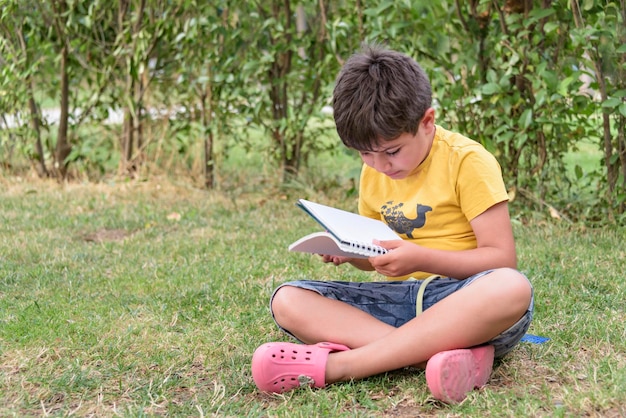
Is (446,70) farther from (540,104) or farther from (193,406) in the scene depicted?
(193,406)

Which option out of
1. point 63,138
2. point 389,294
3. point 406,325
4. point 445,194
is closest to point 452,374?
point 406,325

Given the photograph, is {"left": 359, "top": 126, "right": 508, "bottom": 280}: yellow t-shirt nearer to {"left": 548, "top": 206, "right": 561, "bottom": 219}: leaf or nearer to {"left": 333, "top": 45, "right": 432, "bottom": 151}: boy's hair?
{"left": 333, "top": 45, "right": 432, "bottom": 151}: boy's hair

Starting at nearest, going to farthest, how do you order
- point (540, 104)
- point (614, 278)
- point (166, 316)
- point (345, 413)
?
point (345, 413)
point (166, 316)
point (614, 278)
point (540, 104)

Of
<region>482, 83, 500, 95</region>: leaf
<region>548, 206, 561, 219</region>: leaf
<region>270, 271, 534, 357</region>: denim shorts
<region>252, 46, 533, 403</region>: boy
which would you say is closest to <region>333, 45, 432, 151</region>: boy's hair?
<region>252, 46, 533, 403</region>: boy

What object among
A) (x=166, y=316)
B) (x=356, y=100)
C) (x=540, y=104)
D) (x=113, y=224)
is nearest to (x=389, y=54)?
(x=356, y=100)

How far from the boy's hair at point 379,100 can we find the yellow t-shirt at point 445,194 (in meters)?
0.15

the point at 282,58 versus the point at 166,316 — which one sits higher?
the point at 282,58

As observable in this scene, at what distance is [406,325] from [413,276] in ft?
1.01

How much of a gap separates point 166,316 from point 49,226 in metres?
1.90

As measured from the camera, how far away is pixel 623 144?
156 inches

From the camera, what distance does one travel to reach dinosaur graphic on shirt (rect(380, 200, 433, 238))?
2.39m

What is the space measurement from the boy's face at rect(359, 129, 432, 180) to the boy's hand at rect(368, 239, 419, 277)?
24 centimetres

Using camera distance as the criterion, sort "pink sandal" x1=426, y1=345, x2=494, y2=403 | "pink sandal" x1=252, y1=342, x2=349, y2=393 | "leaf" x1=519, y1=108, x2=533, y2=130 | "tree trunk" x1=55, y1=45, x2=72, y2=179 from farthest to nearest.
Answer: "tree trunk" x1=55, y1=45, x2=72, y2=179 → "leaf" x1=519, y1=108, x2=533, y2=130 → "pink sandal" x1=252, y1=342, x2=349, y2=393 → "pink sandal" x1=426, y1=345, x2=494, y2=403

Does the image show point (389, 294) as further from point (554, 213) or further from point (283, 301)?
point (554, 213)
